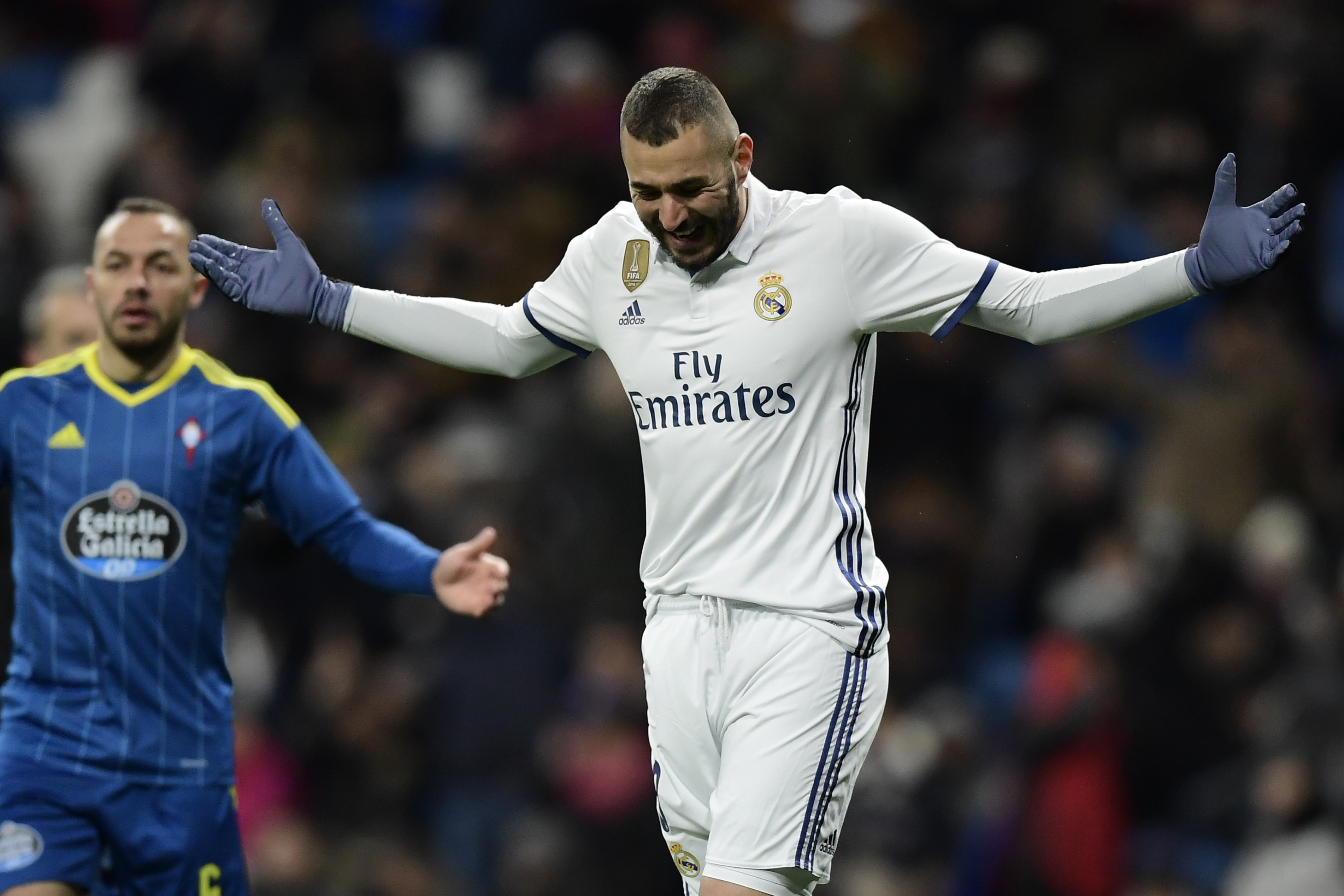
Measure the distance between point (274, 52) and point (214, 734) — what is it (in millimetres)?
6903

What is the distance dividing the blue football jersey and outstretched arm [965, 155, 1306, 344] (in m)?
2.09

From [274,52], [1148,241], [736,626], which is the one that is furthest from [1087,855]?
[274,52]

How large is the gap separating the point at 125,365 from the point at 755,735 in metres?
2.26

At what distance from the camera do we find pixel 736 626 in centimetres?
459

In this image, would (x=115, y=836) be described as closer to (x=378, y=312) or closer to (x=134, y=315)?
(x=134, y=315)

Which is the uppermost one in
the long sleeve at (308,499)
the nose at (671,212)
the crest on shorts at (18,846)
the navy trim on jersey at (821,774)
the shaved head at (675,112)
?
the shaved head at (675,112)

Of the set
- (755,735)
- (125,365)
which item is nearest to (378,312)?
(125,365)

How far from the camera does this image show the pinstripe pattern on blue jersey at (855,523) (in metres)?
4.59

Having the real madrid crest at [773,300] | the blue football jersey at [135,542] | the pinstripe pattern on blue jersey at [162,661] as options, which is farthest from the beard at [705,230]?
the pinstripe pattern on blue jersey at [162,661]

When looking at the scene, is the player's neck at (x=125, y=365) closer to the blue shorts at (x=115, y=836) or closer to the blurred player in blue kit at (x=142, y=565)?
the blurred player in blue kit at (x=142, y=565)

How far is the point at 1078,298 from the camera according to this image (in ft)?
14.5

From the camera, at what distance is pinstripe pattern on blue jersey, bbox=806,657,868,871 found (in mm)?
4539

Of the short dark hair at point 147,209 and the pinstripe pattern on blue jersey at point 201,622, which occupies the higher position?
the short dark hair at point 147,209

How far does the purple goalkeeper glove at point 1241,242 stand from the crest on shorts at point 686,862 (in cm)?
191
